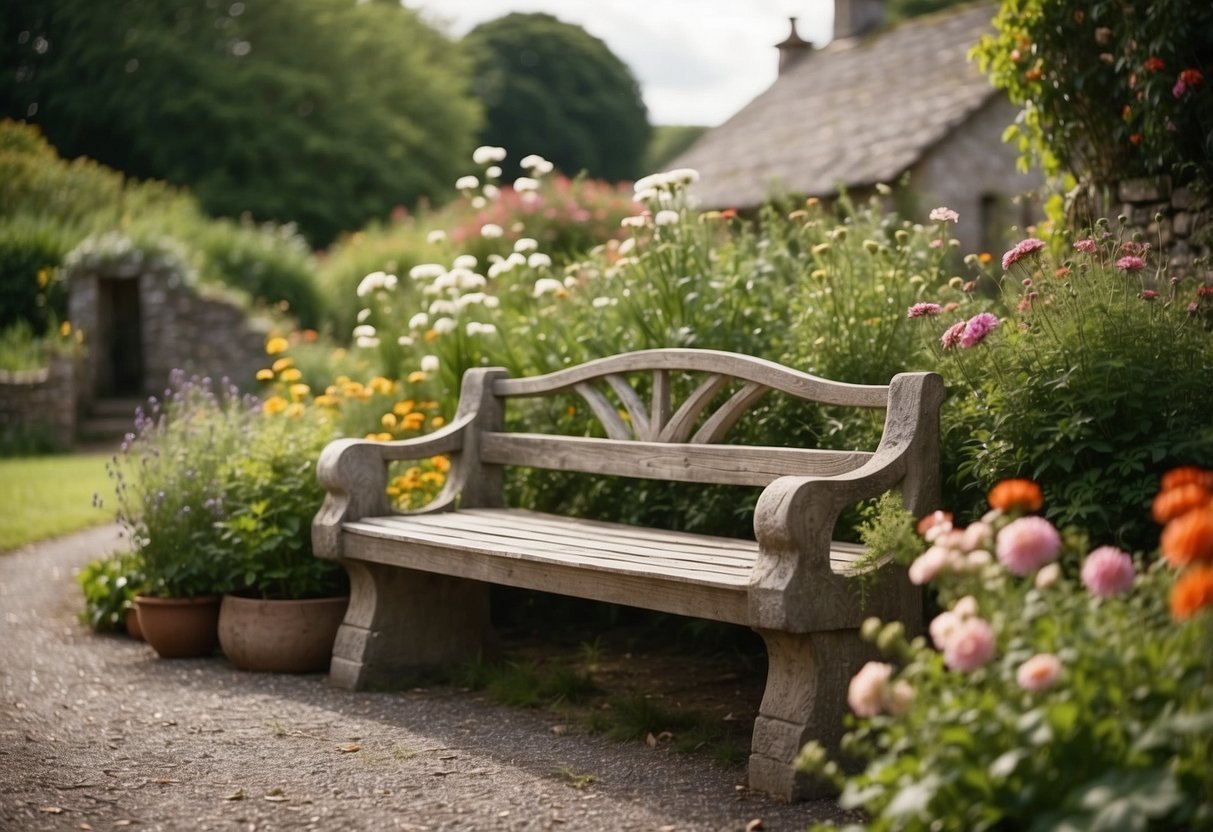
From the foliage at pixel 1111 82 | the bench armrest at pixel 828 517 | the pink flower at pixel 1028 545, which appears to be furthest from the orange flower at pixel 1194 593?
the foliage at pixel 1111 82

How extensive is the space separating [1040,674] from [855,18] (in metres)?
19.3

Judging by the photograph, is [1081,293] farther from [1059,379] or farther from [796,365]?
[796,365]

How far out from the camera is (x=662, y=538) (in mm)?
4395

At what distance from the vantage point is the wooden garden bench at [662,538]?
11.3 ft

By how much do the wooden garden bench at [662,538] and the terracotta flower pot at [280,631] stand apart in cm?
23

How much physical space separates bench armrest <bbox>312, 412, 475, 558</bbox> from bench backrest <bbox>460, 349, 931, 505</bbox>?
15.8 inches

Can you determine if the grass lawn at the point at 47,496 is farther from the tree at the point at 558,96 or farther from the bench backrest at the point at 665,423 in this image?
the tree at the point at 558,96

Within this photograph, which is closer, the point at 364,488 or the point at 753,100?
the point at 364,488

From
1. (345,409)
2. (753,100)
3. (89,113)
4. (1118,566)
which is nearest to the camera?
(1118,566)

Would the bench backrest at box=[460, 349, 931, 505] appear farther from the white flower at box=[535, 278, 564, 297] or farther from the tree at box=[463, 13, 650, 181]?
the tree at box=[463, 13, 650, 181]

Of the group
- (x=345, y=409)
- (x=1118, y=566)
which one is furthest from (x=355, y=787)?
(x=345, y=409)

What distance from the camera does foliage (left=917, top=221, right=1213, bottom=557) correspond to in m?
3.58

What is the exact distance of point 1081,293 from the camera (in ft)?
12.5

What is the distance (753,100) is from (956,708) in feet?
58.6
